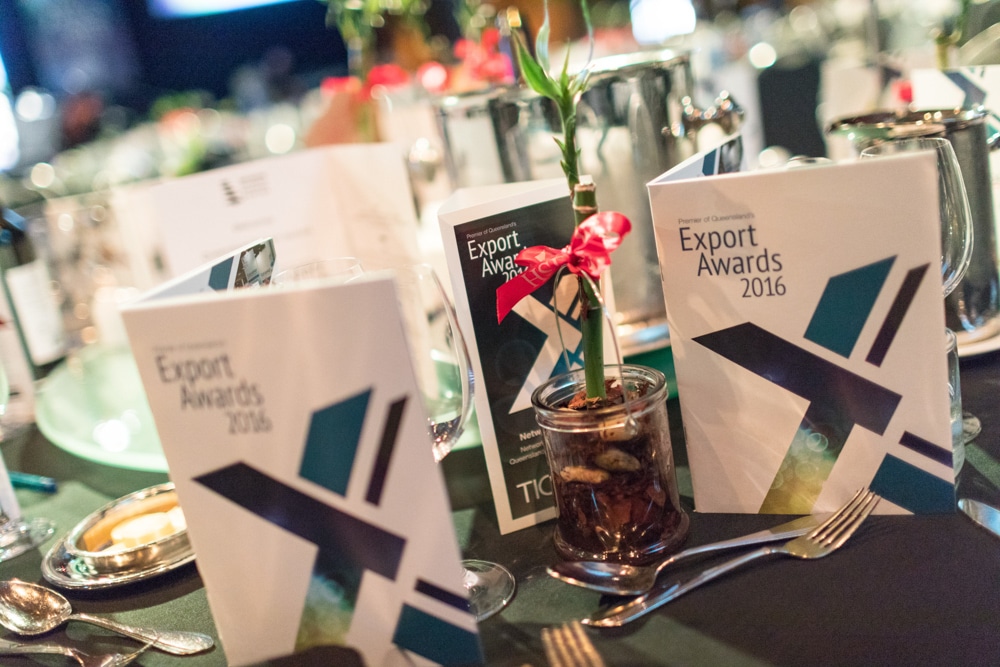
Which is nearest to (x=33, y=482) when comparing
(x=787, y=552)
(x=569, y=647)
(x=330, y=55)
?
(x=569, y=647)

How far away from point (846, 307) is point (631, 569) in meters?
0.27

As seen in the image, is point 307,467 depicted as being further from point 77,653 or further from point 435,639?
point 77,653

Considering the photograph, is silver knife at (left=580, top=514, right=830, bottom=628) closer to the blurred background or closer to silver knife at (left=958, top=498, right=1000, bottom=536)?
silver knife at (left=958, top=498, right=1000, bottom=536)

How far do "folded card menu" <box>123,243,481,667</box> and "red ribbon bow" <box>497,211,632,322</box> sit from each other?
0.16m

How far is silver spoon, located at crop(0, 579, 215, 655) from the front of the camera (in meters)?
0.69

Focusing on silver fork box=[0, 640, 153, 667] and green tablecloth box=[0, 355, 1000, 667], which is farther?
Result: silver fork box=[0, 640, 153, 667]

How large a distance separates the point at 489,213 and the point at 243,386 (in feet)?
0.92

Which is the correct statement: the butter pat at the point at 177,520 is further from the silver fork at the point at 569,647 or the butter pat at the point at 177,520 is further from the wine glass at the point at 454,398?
the silver fork at the point at 569,647

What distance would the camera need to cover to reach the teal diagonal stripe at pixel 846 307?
641mm

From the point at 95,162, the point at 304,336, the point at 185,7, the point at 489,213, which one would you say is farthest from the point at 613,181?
the point at 185,7

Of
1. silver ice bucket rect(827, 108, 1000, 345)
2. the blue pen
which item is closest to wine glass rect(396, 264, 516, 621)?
silver ice bucket rect(827, 108, 1000, 345)

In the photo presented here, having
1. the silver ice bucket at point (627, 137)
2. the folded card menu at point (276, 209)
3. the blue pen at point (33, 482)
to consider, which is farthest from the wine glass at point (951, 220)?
the blue pen at point (33, 482)

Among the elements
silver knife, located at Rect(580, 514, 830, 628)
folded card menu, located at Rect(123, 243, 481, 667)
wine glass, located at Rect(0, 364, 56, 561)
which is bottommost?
silver knife, located at Rect(580, 514, 830, 628)

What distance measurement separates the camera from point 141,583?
81 cm
